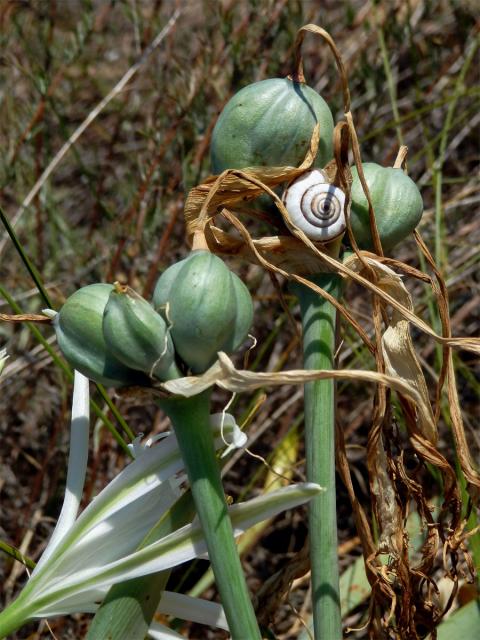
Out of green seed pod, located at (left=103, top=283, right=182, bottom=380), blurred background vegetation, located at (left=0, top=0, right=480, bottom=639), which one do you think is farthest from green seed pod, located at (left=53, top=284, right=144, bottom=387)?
blurred background vegetation, located at (left=0, top=0, right=480, bottom=639)

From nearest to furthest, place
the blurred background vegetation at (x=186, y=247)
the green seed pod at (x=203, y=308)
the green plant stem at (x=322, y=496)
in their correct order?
the green seed pod at (x=203, y=308)
the green plant stem at (x=322, y=496)
the blurred background vegetation at (x=186, y=247)

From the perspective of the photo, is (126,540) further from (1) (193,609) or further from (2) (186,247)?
(2) (186,247)

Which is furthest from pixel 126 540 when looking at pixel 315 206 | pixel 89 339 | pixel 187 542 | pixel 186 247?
pixel 186 247

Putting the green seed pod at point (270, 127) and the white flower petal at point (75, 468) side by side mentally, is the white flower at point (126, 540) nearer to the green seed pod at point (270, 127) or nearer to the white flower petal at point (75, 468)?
the white flower petal at point (75, 468)

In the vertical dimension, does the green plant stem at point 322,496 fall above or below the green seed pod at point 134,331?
below

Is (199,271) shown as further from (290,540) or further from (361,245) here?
(290,540)

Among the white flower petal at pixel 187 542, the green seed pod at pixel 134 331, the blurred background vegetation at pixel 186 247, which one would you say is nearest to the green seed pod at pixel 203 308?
the green seed pod at pixel 134 331

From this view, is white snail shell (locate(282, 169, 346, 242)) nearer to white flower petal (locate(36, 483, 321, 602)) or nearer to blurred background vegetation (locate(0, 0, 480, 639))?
white flower petal (locate(36, 483, 321, 602))
